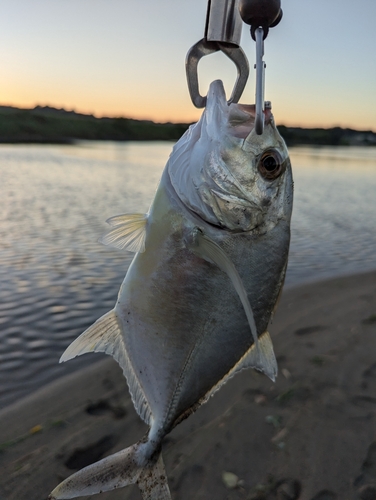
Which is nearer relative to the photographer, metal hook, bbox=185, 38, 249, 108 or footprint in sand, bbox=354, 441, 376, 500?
metal hook, bbox=185, 38, 249, 108

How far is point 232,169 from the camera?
204 centimetres

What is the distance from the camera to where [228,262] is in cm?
186

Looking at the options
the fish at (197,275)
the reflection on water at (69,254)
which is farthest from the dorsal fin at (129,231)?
the reflection on water at (69,254)

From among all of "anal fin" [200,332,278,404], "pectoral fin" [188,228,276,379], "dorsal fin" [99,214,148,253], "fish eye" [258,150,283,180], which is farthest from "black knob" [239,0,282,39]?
"anal fin" [200,332,278,404]

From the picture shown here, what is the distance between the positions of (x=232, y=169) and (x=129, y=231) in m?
0.64

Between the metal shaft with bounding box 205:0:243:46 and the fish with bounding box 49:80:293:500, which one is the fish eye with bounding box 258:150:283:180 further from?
the metal shaft with bounding box 205:0:243:46

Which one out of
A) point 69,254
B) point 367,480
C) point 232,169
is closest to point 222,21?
point 232,169

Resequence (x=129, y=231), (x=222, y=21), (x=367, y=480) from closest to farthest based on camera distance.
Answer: (x=222, y=21) < (x=129, y=231) < (x=367, y=480)

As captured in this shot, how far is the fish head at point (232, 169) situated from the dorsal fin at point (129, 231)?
298mm

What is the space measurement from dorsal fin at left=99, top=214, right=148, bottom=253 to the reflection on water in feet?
8.90

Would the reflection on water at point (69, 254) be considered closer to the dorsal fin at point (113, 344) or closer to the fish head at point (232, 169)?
the dorsal fin at point (113, 344)

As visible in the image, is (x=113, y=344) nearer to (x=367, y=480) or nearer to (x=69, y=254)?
(x=367, y=480)

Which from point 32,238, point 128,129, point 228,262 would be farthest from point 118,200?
point 128,129

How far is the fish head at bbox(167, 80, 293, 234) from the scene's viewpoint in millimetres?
2021
